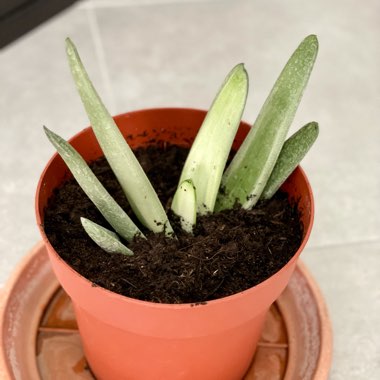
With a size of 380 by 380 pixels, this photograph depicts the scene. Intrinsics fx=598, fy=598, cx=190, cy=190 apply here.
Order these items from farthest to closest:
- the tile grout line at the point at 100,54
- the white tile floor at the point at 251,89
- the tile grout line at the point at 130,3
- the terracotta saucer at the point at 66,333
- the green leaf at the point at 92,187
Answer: the tile grout line at the point at 130,3
the tile grout line at the point at 100,54
the white tile floor at the point at 251,89
the terracotta saucer at the point at 66,333
the green leaf at the point at 92,187

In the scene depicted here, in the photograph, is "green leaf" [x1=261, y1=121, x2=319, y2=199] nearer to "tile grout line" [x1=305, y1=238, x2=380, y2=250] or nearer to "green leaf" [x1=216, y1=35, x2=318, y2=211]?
"green leaf" [x1=216, y1=35, x2=318, y2=211]

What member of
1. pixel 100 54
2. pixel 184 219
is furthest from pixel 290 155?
pixel 100 54

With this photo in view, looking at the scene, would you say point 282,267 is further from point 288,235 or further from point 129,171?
point 129,171

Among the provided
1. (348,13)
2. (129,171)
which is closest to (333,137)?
(348,13)

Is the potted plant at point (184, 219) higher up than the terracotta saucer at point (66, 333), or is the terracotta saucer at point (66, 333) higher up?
the potted plant at point (184, 219)

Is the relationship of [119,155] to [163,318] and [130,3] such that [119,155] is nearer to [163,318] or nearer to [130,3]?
[163,318]

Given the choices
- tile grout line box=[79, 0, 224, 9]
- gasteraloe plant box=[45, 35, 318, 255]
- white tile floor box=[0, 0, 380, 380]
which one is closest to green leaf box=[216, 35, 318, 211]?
gasteraloe plant box=[45, 35, 318, 255]

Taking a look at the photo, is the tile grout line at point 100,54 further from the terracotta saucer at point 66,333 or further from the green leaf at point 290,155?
the green leaf at point 290,155

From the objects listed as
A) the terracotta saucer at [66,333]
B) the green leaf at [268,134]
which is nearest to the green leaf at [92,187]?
the green leaf at [268,134]
